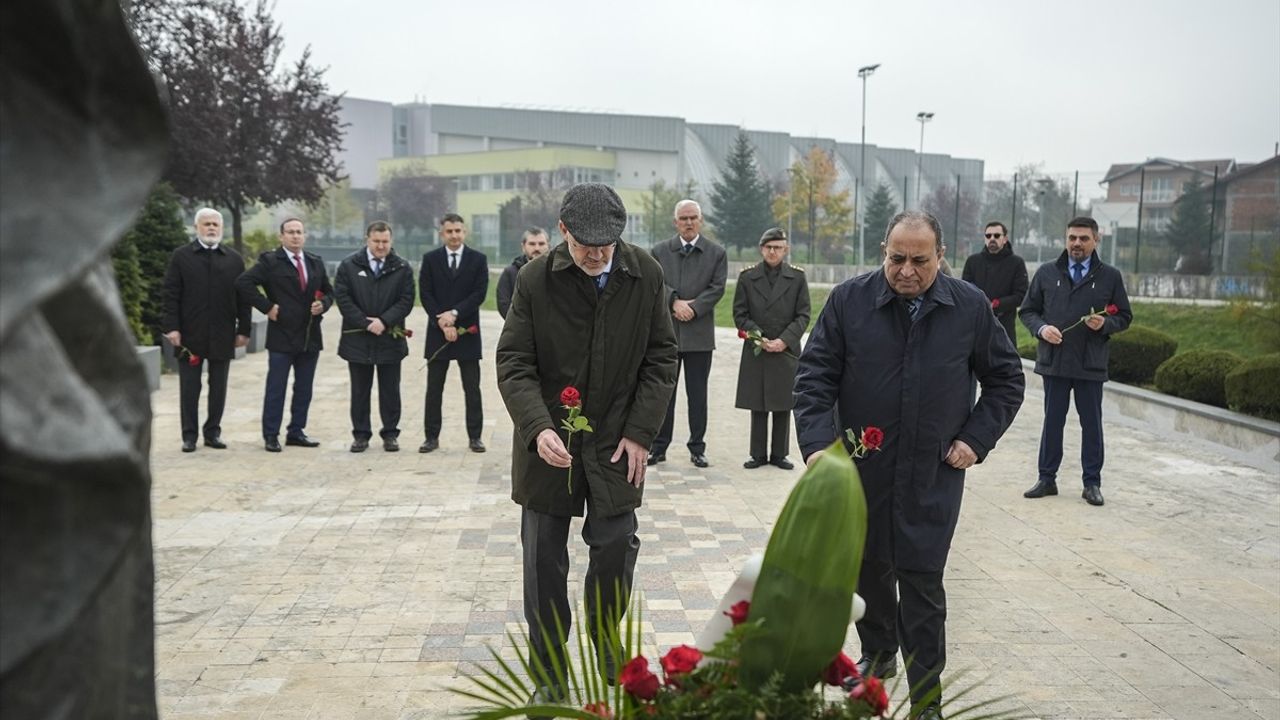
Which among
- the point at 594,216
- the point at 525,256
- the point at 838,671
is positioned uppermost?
the point at 594,216

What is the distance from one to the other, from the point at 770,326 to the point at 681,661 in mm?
8931

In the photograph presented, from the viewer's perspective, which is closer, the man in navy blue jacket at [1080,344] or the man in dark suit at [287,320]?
the man in navy blue jacket at [1080,344]

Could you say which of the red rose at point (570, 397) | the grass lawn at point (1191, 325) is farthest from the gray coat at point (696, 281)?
the grass lawn at point (1191, 325)

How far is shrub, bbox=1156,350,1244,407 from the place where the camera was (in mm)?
12953

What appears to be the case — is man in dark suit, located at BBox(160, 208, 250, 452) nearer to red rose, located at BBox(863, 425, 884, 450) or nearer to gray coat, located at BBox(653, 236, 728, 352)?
gray coat, located at BBox(653, 236, 728, 352)

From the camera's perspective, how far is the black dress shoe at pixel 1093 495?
364 inches

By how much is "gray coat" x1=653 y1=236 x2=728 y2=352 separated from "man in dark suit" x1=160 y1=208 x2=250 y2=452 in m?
4.01

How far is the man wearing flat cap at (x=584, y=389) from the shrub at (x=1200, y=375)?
9.91 m

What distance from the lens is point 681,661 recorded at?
207 centimetres

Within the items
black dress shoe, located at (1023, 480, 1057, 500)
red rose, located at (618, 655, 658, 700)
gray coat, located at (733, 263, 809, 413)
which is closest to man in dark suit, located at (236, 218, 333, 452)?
gray coat, located at (733, 263, 809, 413)

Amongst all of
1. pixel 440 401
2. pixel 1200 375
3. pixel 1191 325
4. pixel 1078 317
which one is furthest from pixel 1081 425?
pixel 1191 325

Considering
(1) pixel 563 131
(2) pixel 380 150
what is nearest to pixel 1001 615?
(1) pixel 563 131

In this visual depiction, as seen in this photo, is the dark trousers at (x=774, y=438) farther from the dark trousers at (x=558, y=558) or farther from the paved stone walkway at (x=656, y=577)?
the dark trousers at (x=558, y=558)

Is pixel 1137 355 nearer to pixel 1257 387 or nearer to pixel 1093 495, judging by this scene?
pixel 1257 387
